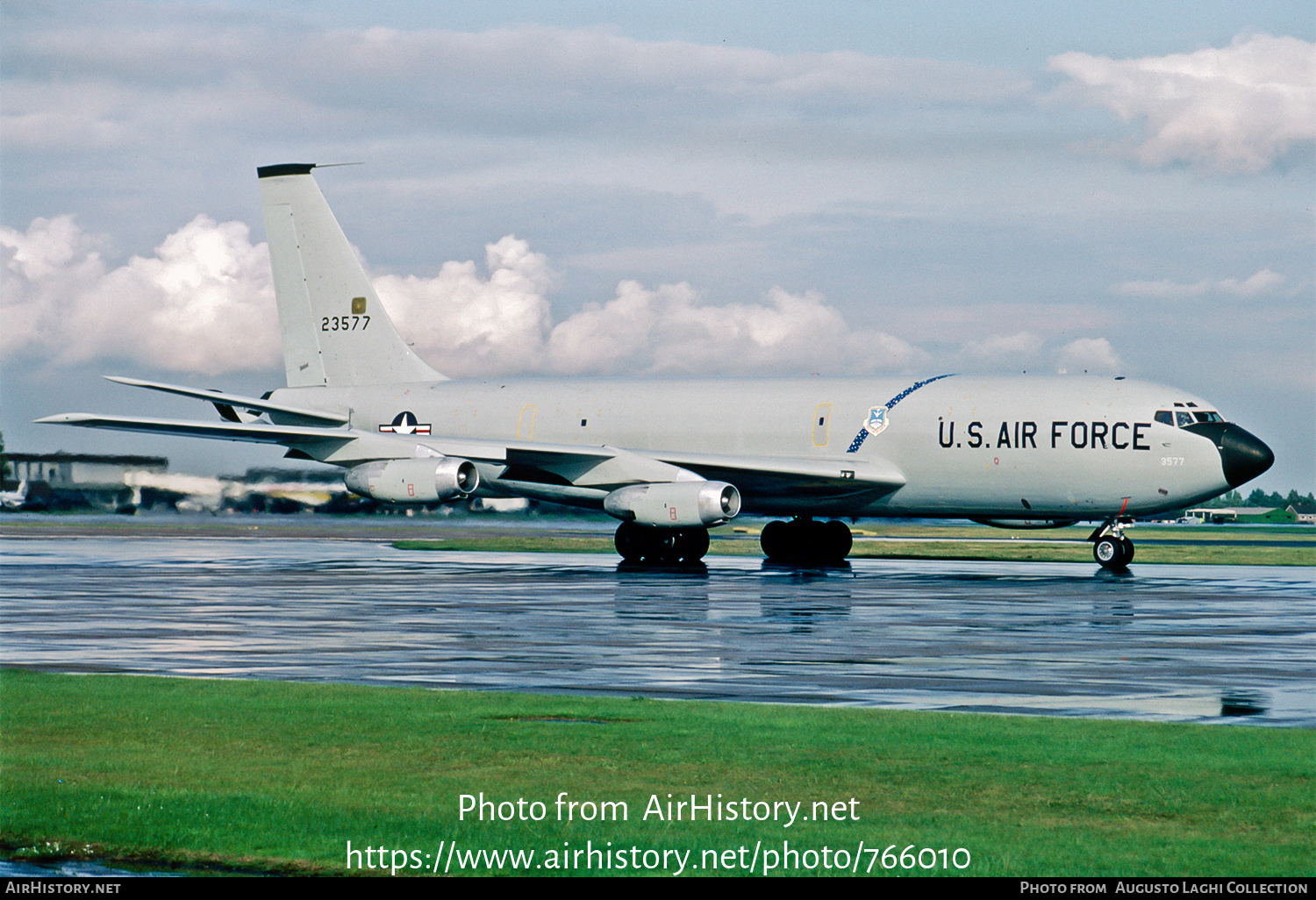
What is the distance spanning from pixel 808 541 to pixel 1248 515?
67566mm

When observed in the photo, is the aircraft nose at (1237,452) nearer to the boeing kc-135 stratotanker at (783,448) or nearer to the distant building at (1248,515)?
the boeing kc-135 stratotanker at (783,448)

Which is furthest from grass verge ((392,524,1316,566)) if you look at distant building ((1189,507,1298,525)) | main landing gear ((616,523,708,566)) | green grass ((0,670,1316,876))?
green grass ((0,670,1316,876))

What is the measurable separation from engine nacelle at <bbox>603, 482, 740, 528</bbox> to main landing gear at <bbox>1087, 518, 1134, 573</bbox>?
8548 millimetres

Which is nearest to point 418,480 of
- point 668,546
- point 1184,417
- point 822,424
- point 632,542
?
point 632,542

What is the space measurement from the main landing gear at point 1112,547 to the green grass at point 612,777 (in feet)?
82.2

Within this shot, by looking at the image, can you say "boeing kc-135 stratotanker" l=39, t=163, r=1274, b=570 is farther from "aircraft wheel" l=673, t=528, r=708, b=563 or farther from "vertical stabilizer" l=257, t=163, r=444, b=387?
"vertical stabilizer" l=257, t=163, r=444, b=387

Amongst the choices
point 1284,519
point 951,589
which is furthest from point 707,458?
point 1284,519

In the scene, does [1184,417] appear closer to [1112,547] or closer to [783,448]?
[1112,547]

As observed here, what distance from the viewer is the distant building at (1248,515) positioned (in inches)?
3713

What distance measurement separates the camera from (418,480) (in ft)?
120

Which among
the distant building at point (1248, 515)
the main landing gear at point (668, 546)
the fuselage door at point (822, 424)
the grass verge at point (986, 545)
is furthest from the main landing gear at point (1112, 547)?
the distant building at point (1248, 515)

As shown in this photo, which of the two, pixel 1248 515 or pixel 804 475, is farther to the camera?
pixel 1248 515

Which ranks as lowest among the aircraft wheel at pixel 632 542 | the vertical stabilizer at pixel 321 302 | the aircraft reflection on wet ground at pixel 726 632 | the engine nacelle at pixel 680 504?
the aircraft reflection on wet ground at pixel 726 632

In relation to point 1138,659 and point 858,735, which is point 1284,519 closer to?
point 1138,659
